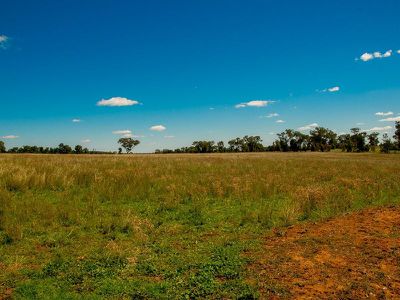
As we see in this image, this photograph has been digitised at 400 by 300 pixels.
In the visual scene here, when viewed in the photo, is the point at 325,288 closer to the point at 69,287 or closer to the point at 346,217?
the point at 69,287

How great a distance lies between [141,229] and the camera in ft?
27.0

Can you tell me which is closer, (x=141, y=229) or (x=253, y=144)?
(x=141, y=229)

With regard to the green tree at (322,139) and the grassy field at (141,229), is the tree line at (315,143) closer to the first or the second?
the green tree at (322,139)

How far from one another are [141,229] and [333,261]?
15.1 ft

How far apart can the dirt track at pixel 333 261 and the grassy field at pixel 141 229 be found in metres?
0.47

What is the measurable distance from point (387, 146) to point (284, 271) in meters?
99.1

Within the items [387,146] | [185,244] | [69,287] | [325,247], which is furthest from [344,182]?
[387,146]

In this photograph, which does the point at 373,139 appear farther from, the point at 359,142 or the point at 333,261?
the point at 333,261

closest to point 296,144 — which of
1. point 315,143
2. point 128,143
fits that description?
point 315,143

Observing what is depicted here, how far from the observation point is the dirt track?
5.02 m

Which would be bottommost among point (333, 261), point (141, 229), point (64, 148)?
point (333, 261)

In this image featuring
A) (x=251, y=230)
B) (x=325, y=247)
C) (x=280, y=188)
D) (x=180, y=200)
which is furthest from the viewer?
(x=280, y=188)

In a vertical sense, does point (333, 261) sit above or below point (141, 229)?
below

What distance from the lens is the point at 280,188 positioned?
46.0 feet
